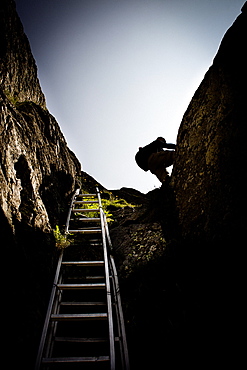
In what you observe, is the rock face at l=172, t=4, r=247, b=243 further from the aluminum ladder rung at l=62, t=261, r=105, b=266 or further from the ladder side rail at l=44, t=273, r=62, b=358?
the ladder side rail at l=44, t=273, r=62, b=358

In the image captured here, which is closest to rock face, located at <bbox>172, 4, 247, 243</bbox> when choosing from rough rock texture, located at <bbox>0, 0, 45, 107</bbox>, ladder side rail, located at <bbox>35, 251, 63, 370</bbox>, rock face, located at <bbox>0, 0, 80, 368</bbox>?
ladder side rail, located at <bbox>35, 251, 63, 370</bbox>

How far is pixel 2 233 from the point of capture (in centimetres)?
265

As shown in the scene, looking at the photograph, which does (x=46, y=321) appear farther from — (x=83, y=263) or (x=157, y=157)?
(x=157, y=157)

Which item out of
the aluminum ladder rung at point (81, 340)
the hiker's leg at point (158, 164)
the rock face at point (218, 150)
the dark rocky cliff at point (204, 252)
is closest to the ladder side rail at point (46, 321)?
the aluminum ladder rung at point (81, 340)

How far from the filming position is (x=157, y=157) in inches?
234

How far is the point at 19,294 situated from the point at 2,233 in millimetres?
926

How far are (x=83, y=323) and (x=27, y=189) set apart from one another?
279 cm

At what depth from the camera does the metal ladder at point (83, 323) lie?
7.62 feet

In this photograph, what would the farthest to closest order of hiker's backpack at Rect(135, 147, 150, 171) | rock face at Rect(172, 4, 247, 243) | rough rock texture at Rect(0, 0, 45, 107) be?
hiker's backpack at Rect(135, 147, 150, 171) → rough rock texture at Rect(0, 0, 45, 107) → rock face at Rect(172, 4, 247, 243)

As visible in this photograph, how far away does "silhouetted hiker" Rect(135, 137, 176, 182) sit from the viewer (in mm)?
5871

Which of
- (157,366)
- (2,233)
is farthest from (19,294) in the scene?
(157,366)

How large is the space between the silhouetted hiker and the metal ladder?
11.1 feet

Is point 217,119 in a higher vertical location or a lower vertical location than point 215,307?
higher

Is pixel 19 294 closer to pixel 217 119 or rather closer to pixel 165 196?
pixel 165 196
